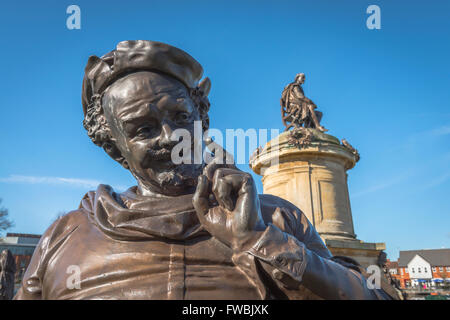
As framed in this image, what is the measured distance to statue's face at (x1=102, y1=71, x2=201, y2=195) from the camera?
1.85 metres

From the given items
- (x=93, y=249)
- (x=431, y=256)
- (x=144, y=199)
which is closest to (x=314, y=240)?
(x=144, y=199)

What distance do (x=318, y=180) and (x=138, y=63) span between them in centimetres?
947

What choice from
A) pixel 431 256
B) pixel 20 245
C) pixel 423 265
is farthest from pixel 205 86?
pixel 431 256

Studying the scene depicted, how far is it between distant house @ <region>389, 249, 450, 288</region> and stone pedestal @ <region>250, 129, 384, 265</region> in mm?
52602

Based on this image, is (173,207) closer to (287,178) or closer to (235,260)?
(235,260)

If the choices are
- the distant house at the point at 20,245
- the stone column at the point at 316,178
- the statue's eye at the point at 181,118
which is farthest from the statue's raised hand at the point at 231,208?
the distant house at the point at 20,245

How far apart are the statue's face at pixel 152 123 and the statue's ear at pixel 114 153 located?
6.8 inches

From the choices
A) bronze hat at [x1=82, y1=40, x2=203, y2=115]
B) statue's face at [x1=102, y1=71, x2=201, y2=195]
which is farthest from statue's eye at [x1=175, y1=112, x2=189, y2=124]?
bronze hat at [x1=82, y1=40, x2=203, y2=115]

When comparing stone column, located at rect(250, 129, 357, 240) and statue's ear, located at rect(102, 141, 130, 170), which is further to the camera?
stone column, located at rect(250, 129, 357, 240)

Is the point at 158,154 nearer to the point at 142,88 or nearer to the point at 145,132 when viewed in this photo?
the point at 145,132

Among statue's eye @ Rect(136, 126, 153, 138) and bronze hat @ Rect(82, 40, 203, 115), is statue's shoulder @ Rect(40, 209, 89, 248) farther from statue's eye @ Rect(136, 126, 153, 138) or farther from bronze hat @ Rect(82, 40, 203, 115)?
bronze hat @ Rect(82, 40, 203, 115)

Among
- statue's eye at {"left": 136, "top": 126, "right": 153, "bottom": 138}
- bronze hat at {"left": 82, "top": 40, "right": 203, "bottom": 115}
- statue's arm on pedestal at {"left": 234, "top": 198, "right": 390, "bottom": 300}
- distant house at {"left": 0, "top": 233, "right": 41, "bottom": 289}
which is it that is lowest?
statue's arm on pedestal at {"left": 234, "top": 198, "right": 390, "bottom": 300}

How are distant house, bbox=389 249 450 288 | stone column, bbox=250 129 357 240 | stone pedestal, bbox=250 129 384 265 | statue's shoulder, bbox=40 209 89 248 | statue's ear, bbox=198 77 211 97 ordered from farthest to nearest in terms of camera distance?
distant house, bbox=389 249 450 288
stone column, bbox=250 129 357 240
stone pedestal, bbox=250 129 384 265
statue's ear, bbox=198 77 211 97
statue's shoulder, bbox=40 209 89 248
